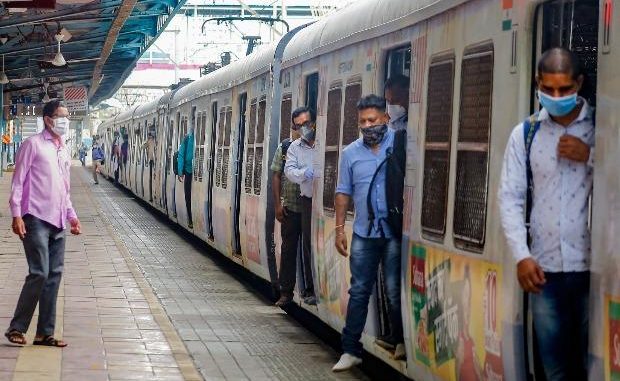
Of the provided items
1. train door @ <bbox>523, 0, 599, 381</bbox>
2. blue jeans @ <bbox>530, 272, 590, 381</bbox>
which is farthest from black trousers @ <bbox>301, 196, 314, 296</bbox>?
blue jeans @ <bbox>530, 272, 590, 381</bbox>

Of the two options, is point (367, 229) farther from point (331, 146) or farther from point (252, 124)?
point (252, 124)

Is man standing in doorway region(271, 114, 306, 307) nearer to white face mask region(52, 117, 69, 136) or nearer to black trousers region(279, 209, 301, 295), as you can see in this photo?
black trousers region(279, 209, 301, 295)

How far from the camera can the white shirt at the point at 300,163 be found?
11.3 m

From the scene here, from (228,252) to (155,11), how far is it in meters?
11.9

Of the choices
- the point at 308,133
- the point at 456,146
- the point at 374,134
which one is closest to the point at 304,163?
the point at 308,133

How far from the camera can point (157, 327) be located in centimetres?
1150

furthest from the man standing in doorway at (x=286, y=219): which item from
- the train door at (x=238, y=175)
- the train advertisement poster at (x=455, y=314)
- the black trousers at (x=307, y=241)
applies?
the train advertisement poster at (x=455, y=314)

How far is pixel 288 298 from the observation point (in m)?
12.2

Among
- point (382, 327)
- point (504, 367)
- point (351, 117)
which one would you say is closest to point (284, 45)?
point (351, 117)

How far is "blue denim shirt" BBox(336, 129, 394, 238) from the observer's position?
8688mm

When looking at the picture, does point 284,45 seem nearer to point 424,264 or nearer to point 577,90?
point 424,264

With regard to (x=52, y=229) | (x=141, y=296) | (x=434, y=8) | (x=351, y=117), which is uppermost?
(x=434, y=8)

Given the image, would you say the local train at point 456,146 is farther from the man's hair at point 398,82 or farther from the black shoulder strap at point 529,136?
the black shoulder strap at point 529,136

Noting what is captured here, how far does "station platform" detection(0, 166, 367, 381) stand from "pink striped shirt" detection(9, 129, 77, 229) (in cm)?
97
